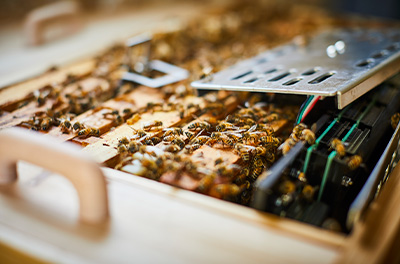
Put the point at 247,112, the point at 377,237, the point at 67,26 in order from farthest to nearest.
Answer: the point at 67,26 → the point at 247,112 → the point at 377,237

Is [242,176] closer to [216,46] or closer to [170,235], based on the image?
[170,235]

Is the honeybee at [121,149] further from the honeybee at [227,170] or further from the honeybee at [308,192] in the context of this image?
the honeybee at [308,192]

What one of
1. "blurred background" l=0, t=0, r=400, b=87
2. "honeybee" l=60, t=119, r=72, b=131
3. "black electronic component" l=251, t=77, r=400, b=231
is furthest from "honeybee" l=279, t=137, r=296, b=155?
"blurred background" l=0, t=0, r=400, b=87

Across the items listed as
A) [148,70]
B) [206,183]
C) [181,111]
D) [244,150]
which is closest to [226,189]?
[206,183]

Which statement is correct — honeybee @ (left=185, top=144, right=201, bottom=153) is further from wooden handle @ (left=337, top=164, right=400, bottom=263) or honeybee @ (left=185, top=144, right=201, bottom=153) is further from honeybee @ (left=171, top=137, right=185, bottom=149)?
wooden handle @ (left=337, top=164, right=400, bottom=263)

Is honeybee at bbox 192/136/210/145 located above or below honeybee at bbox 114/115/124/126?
below

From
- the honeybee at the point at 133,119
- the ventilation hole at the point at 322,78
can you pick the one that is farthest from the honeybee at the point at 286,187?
the honeybee at the point at 133,119

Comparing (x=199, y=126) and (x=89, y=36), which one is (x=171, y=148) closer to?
(x=199, y=126)
